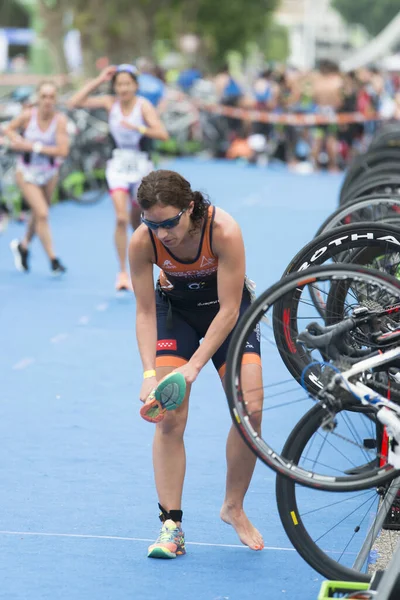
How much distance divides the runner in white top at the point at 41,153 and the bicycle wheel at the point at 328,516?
21.9 ft

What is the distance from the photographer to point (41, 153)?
13078 millimetres

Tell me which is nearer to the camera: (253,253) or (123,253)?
(123,253)

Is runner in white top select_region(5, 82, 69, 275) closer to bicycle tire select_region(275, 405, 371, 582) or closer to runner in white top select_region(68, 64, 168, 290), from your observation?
runner in white top select_region(68, 64, 168, 290)

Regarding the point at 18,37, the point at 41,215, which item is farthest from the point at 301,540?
the point at 18,37

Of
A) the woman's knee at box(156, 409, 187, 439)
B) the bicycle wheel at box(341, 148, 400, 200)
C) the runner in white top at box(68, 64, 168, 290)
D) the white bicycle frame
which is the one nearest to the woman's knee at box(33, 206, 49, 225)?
the runner in white top at box(68, 64, 168, 290)

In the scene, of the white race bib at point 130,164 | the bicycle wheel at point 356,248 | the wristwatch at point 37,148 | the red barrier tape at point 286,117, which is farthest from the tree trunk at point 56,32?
the bicycle wheel at point 356,248

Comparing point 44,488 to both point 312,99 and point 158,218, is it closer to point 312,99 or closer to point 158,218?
point 158,218

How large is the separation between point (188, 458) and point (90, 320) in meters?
4.21

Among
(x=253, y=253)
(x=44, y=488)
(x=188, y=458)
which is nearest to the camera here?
(x=44, y=488)

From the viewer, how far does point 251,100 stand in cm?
3100

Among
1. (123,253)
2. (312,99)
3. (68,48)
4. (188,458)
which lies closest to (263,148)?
(312,99)

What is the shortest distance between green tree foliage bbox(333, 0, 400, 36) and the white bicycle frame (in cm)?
12101

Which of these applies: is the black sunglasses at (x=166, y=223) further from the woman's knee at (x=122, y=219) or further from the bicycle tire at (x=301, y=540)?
the woman's knee at (x=122, y=219)

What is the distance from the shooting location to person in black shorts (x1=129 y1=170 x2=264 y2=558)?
5.14 metres
